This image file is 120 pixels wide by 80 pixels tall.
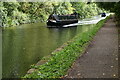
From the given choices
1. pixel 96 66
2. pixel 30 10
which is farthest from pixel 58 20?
pixel 96 66

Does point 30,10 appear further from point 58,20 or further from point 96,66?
point 96,66

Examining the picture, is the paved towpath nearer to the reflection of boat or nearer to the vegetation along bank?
the vegetation along bank

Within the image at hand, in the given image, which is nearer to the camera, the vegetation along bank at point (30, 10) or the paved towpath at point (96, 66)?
the paved towpath at point (96, 66)

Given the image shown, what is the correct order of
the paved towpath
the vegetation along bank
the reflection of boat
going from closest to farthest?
the paved towpath → the vegetation along bank → the reflection of boat

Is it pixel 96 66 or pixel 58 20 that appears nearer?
pixel 96 66

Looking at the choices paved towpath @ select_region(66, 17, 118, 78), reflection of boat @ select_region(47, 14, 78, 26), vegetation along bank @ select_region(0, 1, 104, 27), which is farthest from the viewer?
reflection of boat @ select_region(47, 14, 78, 26)

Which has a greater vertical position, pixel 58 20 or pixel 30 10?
pixel 30 10

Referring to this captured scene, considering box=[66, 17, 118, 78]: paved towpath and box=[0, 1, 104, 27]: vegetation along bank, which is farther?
box=[0, 1, 104, 27]: vegetation along bank

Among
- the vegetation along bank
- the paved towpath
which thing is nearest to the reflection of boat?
the vegetation along bank

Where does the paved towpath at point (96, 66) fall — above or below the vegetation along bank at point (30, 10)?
below

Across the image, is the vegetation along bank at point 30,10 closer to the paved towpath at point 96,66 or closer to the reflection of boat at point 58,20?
the reflection of boat at point 58,20

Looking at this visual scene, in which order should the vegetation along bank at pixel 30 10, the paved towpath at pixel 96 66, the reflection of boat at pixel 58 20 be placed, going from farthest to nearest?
the reflection of boat at pixel 58 20, the vegetation along bank at pixel 30 10, the paved towpath at pixel 96 66

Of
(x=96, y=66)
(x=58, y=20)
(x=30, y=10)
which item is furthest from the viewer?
(x=30, y=10)

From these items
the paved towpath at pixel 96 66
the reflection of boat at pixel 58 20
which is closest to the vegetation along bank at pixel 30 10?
the reflection of boat at pixel 58 20
